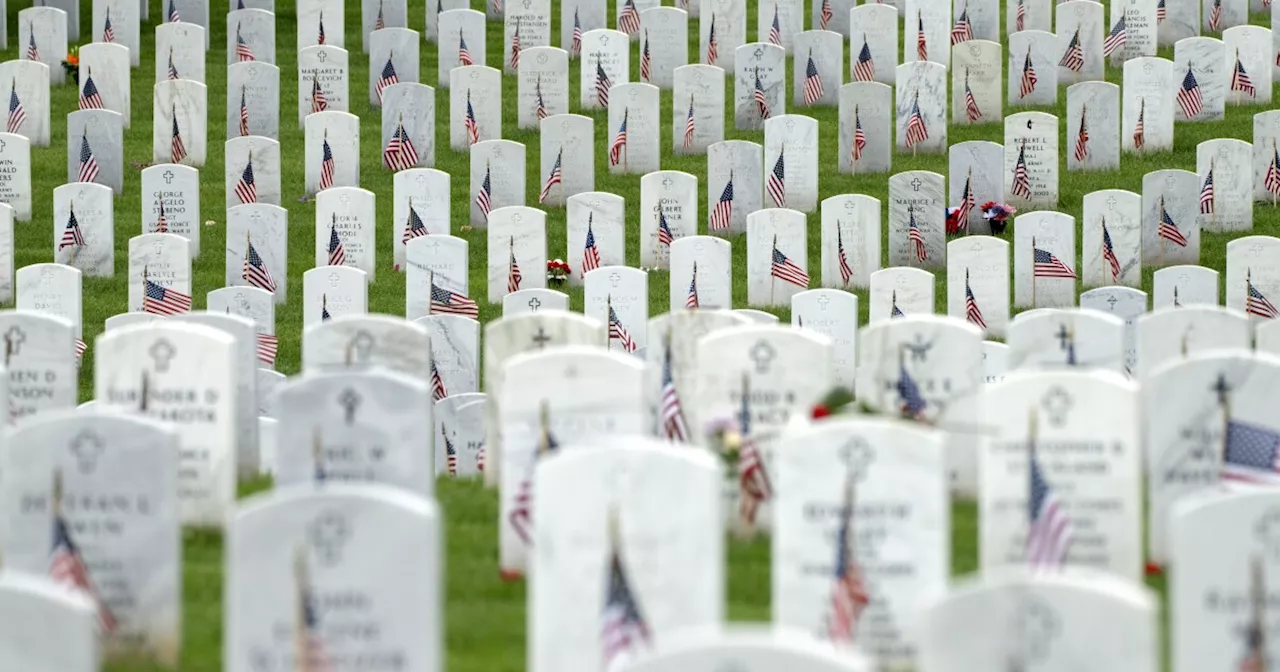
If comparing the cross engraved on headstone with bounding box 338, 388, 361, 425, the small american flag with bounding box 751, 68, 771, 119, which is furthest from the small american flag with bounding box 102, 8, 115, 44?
the cross engraved on headstone with bounding box 338, 388, 361, 425

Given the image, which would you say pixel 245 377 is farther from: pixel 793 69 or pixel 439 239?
pixel 793 69

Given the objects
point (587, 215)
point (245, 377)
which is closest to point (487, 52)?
point (587, 215)

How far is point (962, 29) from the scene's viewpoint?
2205 cm

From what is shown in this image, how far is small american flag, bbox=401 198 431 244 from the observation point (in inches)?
664

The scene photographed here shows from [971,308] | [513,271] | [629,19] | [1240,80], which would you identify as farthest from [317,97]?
[1240,80]

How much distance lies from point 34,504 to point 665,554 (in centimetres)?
232

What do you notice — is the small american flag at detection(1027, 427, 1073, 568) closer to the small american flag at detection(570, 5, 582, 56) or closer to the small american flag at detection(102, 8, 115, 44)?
the small american flag at detection(570, 5, 582, 56)

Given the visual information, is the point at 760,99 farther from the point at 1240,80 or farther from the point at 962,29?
the point at 1240,80

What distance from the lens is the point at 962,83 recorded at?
20109 mm

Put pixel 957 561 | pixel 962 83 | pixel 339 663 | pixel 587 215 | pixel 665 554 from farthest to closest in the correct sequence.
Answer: pixel 962 83 → pixel 587 215 → pixel 957 561 → pixel 665 554 → pixel 339 663

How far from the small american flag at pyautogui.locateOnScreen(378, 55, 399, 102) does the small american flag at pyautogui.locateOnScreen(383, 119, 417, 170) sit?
6.70 feet

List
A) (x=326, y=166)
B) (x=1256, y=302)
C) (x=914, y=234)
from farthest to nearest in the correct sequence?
(x=326, y=166) < (x=914, y=234) < (x=1256, y=302)

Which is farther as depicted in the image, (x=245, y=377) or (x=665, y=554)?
(x=245, y=377)

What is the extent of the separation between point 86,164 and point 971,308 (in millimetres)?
7660
